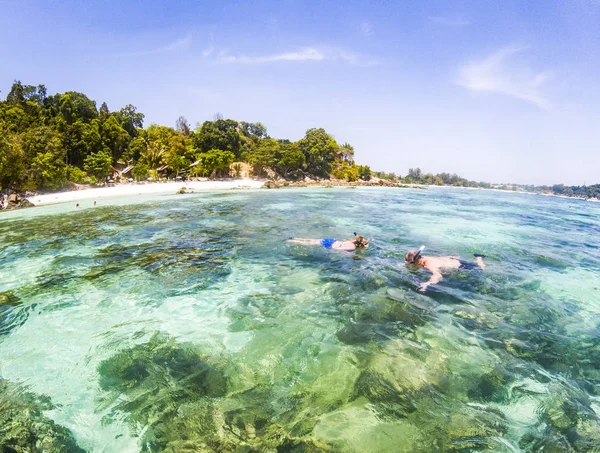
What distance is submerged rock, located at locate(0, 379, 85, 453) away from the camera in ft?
9.78

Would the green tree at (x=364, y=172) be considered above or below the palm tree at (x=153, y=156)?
above

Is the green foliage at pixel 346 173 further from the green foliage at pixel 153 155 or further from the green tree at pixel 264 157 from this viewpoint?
the green foliage at pixel 153 155

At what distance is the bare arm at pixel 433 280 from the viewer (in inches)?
296

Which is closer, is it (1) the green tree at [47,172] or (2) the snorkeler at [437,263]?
(2) the snorkeler at [437,263]

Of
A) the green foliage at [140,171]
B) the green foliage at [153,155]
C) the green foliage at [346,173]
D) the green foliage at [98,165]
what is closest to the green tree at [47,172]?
the green foliage at [98,165]

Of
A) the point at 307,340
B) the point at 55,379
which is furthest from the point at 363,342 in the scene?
the point at 55,379

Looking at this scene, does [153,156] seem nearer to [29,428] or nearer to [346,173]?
[29,428]

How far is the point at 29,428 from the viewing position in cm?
323

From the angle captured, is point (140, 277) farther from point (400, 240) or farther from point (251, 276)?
point (400, 240)

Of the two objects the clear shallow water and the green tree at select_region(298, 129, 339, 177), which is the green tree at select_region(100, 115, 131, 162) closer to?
the clear shallow water

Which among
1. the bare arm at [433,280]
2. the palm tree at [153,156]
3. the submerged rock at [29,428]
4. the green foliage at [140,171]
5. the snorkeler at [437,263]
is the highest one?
the palm tree at [153,156]

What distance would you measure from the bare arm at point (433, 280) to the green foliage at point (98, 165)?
47364 mm

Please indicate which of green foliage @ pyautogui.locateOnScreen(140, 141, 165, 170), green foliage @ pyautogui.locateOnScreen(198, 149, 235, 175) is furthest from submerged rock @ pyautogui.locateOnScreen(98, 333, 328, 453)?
green foliage @ pyautogui.locateOnScreen(198, 149, 235, 175)

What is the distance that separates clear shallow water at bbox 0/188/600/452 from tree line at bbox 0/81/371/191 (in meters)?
29.8
